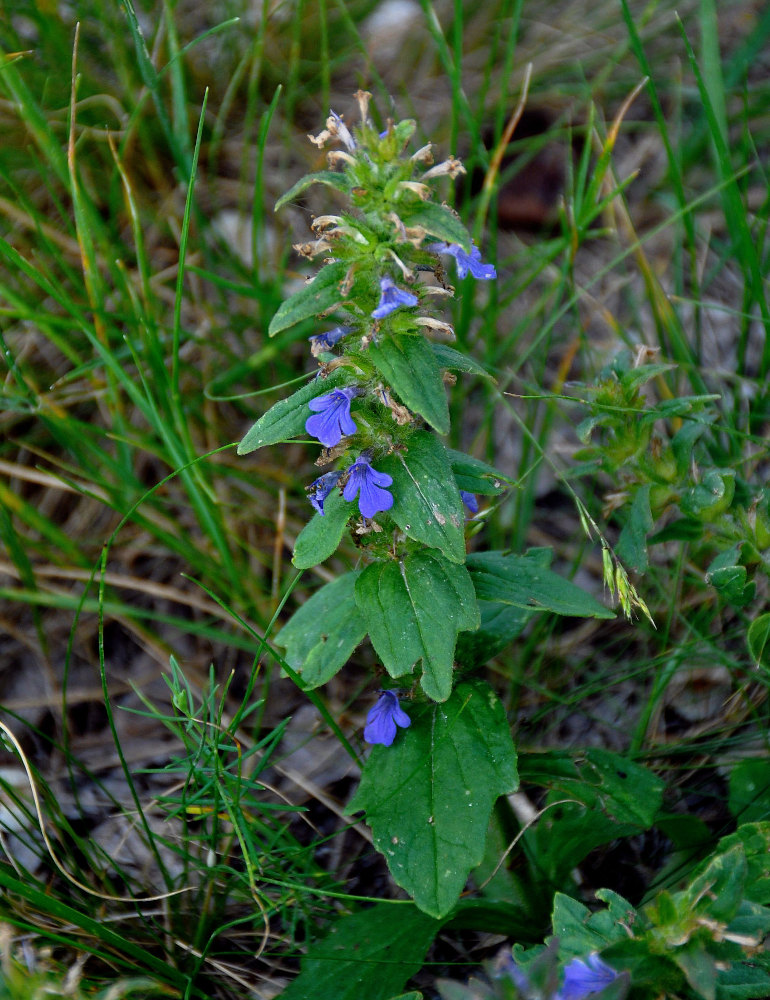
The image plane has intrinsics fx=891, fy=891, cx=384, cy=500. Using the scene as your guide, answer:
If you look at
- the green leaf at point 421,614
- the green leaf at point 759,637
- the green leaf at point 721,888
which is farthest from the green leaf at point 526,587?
the green leaf at point 721,888

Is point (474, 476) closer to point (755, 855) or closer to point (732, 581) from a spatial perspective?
point (732, 581)

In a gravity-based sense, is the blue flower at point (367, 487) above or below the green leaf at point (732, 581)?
above

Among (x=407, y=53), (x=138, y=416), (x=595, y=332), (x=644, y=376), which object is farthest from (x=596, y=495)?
(x=407, y=53)

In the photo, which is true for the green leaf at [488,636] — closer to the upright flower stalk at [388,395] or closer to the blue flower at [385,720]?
the blue flower at [385,720]

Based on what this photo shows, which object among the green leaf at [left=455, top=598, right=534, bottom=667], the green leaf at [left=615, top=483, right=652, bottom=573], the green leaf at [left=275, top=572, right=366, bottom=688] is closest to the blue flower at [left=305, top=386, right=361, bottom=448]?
the green leaf at [left=275, top=572, right=366, bottom=688]

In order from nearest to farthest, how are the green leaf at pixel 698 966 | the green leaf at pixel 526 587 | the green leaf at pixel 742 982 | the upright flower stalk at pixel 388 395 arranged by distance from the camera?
1. the green leaf at pixel 698 966
2. the green leaf at pixel 742 982
3. the upright flower stalk at pixel 388 395
4. the green leaf at pixel 526 587

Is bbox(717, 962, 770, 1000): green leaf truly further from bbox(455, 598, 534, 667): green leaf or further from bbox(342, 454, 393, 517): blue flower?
bbox(342, 454, 393, 517): blue flower

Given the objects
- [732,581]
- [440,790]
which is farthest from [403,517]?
[732,581]
